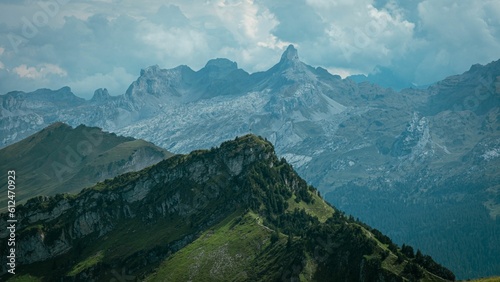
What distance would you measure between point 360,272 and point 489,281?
169 ft

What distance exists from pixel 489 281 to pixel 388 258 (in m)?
45.6

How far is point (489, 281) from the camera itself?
6048 inches

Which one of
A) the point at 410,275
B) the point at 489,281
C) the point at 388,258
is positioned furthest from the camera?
the point at 388,258

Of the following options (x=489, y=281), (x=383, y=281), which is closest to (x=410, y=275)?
(x=383, y=281)

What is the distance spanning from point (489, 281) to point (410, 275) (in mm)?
32812

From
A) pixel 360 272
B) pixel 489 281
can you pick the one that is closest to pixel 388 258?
pixel 360 272

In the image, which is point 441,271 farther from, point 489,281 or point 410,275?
point 489,281

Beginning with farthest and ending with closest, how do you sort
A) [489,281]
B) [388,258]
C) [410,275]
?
[388,258], [410,275], [489,281]

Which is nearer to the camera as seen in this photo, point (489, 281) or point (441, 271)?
point (489, 281)

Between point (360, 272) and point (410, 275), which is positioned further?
point (360, 272)

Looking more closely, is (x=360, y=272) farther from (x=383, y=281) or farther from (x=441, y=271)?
(x=441, y=271)

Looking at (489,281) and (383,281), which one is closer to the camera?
(489,281)

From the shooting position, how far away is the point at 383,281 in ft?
609

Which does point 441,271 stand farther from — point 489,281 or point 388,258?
point 489,281
